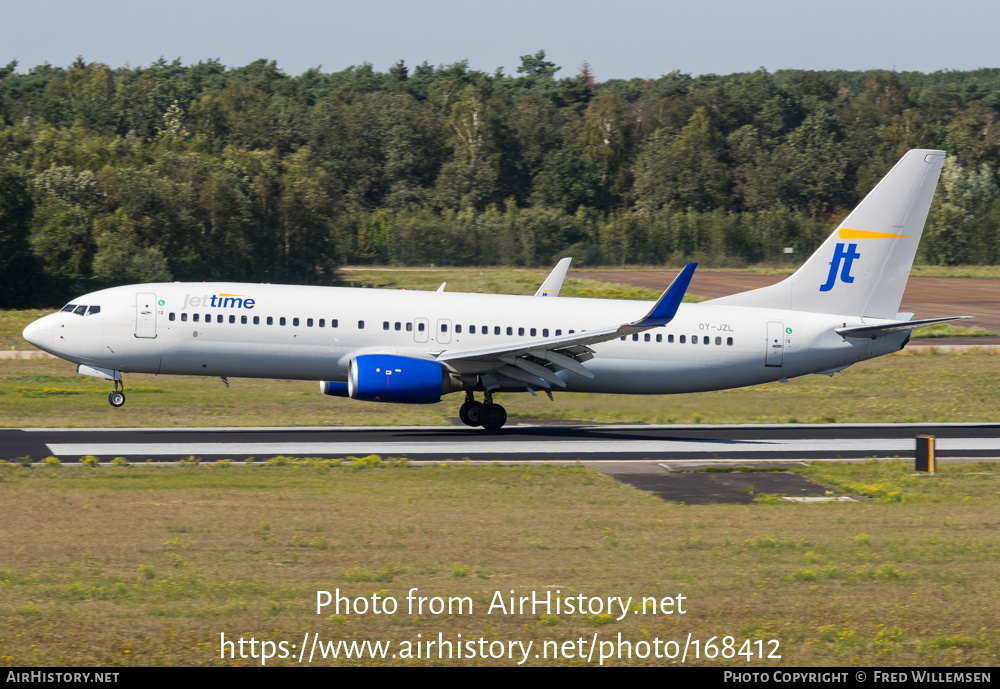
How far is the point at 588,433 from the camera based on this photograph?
34781 mm

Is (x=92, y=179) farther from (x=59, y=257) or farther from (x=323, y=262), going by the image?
(x=323, y=262)

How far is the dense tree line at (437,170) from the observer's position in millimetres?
78250

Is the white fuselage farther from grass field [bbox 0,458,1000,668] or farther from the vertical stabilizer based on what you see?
grass field [bbox 0,458,1000,668]

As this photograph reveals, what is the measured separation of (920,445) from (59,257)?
194 ft

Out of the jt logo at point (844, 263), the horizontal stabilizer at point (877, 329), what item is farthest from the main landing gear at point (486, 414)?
the jt logo at point (844, 263)

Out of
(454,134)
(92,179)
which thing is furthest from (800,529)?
(454,134)

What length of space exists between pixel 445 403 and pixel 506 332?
8601mm

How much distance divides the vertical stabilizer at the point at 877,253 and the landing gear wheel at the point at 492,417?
9330 millimetres

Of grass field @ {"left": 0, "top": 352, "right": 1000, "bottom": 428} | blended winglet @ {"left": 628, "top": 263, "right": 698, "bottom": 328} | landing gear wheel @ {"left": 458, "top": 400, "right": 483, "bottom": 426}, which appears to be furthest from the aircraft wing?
landing gear wheel @ {"left": 458, "top": 400, "right": 483, "bottom": 426}

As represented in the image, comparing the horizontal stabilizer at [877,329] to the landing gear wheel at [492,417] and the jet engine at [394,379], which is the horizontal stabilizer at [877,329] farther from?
the jet engine at [394,379]

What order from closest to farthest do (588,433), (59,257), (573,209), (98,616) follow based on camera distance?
(98,616)
(588,433)
(59,257)
(573,209)

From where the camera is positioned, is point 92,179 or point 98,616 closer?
point 98,616

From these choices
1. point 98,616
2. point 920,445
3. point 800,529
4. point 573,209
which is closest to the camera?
point 98,616
